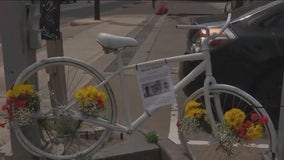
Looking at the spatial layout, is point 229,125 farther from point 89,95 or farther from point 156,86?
point 89,95

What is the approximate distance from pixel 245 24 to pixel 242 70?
20.1 inches

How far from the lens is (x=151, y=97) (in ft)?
12.6

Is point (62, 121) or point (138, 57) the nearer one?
point (62, 121)

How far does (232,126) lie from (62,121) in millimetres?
1225

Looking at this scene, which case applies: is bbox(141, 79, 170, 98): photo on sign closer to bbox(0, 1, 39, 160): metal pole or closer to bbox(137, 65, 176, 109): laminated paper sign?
bbox(137, 65, 176, 109): laminated paper sign

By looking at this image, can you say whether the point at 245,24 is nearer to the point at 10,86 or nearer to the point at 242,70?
the point at 242,70

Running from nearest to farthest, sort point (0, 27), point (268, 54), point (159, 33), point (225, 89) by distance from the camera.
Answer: point (225, 89)
point (0, 27)
point (268, 54)
point (159, 33)

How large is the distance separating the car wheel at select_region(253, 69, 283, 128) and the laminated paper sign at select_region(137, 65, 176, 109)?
6.26ft

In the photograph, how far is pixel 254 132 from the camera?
11.6ft

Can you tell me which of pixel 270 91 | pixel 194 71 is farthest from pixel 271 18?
pixel 194 71

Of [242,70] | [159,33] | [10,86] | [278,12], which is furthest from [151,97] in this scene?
[159,33]

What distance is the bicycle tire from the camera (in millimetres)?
3795

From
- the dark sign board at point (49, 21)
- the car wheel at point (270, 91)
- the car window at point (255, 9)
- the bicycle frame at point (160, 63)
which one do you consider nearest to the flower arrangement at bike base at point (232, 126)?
the bicycle frame at point (160, 63)

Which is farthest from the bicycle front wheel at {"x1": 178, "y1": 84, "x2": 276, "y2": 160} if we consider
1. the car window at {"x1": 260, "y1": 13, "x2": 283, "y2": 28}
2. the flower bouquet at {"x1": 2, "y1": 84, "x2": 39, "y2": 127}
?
the car window at {"x1": 260, "y1": 13, "x2": 283, "y2": 28}
